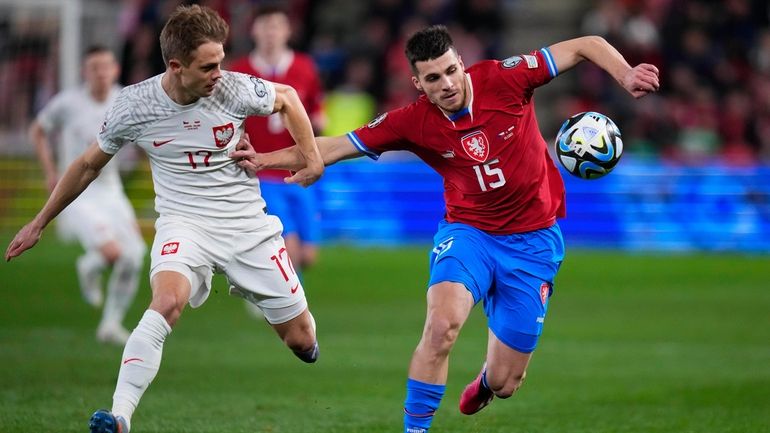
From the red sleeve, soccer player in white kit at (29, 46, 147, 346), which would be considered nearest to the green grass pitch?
soccer player in white kit at (29, 46, 147, 346)

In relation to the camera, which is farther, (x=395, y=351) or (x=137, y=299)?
(x=137, y=299)

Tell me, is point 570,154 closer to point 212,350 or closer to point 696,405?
point 696,405

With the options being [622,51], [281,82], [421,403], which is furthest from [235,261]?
[622,51]

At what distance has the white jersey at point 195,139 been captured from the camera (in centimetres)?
695

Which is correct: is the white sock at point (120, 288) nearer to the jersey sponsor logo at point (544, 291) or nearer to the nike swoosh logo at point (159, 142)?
the nike swoosh logo at point (159, 142)

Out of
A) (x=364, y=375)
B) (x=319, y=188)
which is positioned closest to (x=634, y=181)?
(x=319, y=188)

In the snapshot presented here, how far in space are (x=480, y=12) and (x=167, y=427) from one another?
17863mm

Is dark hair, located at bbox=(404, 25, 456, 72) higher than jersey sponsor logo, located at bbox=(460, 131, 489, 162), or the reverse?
dark hair, located at bbox=(404, 25, 456, 72)

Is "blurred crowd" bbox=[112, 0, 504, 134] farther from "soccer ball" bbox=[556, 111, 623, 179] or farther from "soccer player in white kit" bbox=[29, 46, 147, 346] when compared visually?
"soccer ball" bbox=[556, 111, 623, 179]

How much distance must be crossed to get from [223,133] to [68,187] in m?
0.93

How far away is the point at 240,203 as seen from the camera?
7.33 meters

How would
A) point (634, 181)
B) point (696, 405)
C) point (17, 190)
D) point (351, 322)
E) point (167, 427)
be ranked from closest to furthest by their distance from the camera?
point (167, 427) < point (696, 405) < point (351, 322) < point (634, 181) < point (17, 190)

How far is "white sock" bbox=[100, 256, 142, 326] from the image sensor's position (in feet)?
38.8

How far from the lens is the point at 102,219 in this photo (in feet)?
40.1
